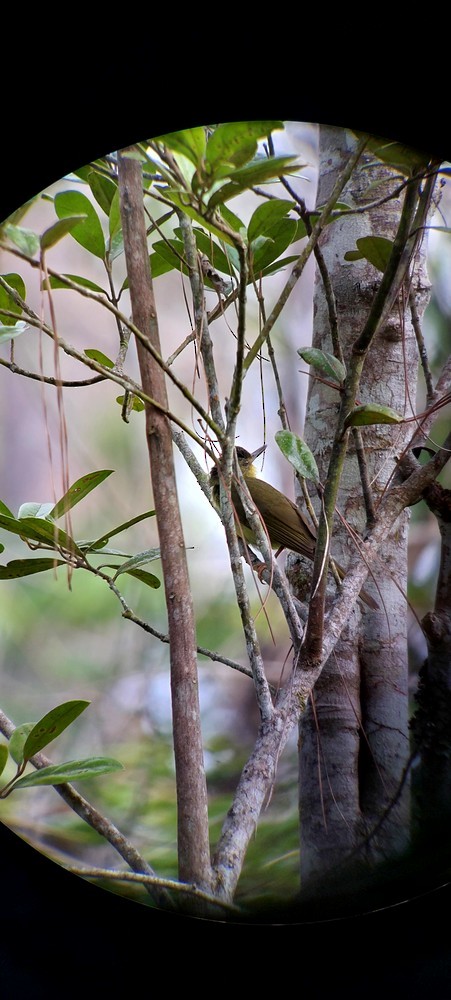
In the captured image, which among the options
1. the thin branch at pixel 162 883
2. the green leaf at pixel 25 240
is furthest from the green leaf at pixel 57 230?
the thin branch at pixel 162 883

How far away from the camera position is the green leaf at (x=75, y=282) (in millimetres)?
522

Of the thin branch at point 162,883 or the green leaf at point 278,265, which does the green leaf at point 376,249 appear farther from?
the thin branch at point 162,883

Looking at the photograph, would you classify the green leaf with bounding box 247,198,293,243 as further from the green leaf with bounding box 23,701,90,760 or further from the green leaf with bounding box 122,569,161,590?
the green leaf with bounding box 23,701,90,760

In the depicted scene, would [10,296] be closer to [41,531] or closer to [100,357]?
[100,357]

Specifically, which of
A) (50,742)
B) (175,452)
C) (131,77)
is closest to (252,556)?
(175,452)

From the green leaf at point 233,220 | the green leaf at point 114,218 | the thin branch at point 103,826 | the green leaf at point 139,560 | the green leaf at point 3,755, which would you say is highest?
the green leaf at point 114,218

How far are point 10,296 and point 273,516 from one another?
313 mm

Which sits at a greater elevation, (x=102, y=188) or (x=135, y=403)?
(x=102, y=188)

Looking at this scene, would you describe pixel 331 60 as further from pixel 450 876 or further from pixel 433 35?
pixel 450 876

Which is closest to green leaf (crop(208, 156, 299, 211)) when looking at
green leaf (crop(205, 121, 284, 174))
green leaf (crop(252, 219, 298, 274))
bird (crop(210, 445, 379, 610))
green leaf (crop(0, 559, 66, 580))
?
green leaf (crop(205, 121, 284, 174))

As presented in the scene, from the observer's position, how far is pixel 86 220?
0.59m

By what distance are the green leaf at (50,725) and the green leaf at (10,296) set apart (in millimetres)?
320

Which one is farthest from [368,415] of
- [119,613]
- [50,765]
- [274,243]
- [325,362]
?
[50,765]

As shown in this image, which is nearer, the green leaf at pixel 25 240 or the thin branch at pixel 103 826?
the green leaf at pixel 25 240
